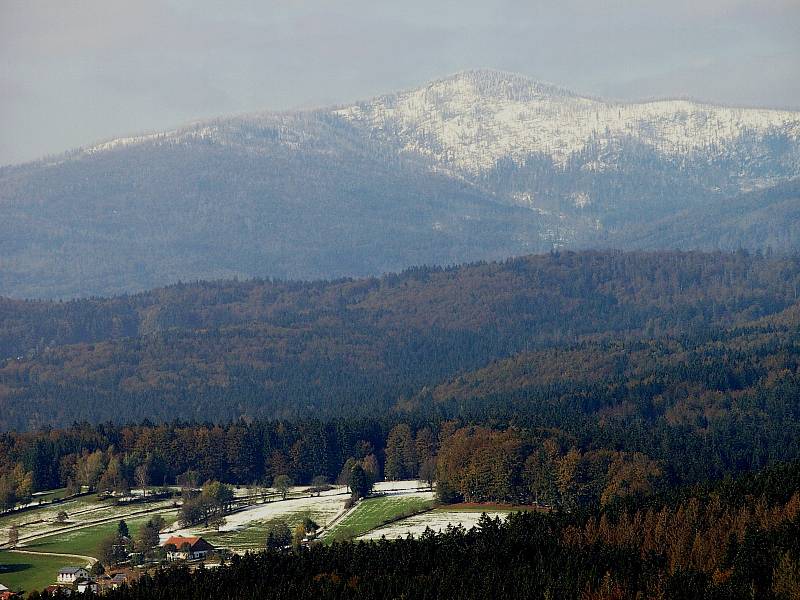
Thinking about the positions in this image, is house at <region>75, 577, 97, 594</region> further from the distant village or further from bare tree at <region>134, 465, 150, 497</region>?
bare tree at <region>134, 465, 150, 497</region>

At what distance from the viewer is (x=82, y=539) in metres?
143

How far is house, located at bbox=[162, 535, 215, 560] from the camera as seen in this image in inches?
5197

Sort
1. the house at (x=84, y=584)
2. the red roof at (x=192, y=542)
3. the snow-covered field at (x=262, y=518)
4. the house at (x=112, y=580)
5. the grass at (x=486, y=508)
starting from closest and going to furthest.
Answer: the house at (x=84, y=584) → the house at (x=112, y=580) → the red roof at (x=192, y=542) → the snow-covered field at (x=262, y=518) → the grass at (x=486, y=508)

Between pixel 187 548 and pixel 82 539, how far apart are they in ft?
49.0

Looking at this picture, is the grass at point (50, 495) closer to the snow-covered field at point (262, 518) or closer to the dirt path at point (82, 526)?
the dirt path at point (82, 526)

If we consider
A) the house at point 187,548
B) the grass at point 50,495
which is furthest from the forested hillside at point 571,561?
the grass at point 50,495

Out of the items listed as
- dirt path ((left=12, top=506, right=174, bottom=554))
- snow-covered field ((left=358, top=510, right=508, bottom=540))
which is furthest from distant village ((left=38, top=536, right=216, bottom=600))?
dirt path ((left=12, top=506, right=174, bottom=554))

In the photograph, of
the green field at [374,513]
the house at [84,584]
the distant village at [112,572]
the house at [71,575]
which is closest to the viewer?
the house at [84,584]

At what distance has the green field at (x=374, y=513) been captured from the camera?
5469 inches

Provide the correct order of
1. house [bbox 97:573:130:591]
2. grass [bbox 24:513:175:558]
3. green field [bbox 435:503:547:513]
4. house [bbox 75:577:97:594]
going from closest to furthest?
house [bbox 75:577:97:594], house [bbox 97:573:130:591], grass [bbox 24:513:175:558], green field [bbox 435:503:547:513]

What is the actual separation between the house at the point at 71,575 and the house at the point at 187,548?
8614 millimetres

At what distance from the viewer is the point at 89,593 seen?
108250mm

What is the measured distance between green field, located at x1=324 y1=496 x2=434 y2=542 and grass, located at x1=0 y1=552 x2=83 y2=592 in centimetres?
2289

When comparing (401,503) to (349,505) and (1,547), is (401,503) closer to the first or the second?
(349,505)
